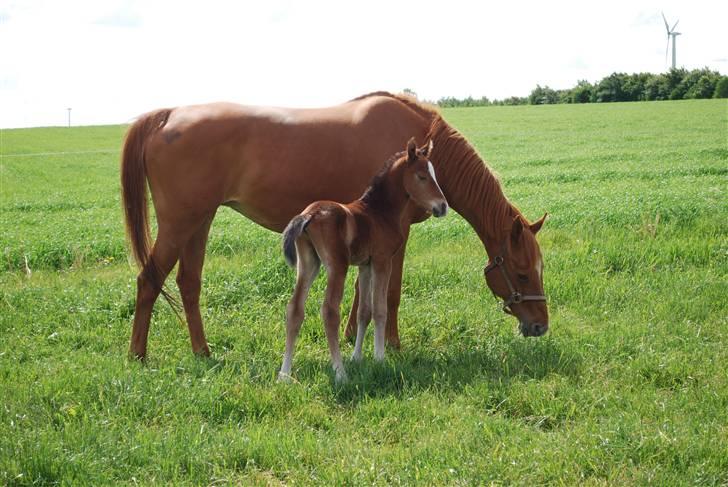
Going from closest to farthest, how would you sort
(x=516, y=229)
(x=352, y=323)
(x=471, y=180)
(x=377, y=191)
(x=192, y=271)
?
(x=377, y=191), (x=516, y=229), (x=471, y=180), (x=192, y=271), (x=352, y=323)

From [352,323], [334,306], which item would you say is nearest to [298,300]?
[334,306]

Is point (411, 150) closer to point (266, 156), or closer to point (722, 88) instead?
point (266, 156)

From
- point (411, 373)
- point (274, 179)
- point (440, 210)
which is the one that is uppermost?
point (274, 179)

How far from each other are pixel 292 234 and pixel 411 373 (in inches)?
56.5

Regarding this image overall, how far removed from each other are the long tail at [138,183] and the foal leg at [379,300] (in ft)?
6.54

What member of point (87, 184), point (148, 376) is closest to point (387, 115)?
point (148, 376)

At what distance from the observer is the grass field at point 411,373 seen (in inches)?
172

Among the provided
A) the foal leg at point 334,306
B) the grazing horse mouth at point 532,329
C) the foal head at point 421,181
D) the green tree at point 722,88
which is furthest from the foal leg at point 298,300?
the green tree at point 722,88

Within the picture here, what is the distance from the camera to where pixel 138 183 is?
684 centimetres

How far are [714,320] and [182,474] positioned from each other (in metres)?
5.27

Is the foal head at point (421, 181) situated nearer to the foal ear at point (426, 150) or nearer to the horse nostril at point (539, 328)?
the foal ear at point (426, 150)

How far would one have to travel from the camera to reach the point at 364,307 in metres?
6.29

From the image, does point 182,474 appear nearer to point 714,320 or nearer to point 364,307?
point 364,307

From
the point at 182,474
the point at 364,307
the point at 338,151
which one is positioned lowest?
the point at 182,474
